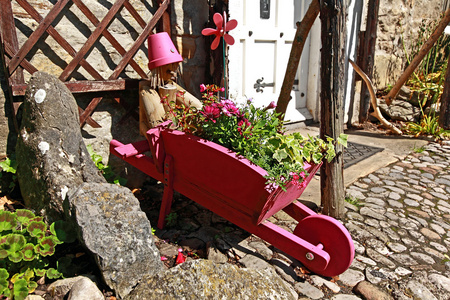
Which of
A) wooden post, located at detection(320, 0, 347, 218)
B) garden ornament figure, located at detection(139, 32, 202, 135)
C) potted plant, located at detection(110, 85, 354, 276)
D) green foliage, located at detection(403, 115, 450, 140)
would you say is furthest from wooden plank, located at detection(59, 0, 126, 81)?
green foliage, located at detection(403, 115, 450, 140)

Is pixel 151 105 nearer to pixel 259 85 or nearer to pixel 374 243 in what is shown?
pixel 259 85

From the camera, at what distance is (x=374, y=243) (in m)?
2.59

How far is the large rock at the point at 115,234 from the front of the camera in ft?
5.95

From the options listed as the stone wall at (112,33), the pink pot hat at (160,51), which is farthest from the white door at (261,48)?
the pink pot hat at (160,51)

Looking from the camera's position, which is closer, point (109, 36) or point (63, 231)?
point (63, 231)

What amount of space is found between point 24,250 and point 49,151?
724 millimetres

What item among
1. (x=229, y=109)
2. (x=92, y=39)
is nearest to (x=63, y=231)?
(x=229, y=109)

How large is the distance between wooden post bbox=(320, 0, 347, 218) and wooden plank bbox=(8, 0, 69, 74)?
6.56 ft

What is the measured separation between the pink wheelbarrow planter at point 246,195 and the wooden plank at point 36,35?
1.04 m

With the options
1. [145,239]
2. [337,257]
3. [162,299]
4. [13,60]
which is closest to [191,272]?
[162,299]

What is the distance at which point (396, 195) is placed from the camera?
11.0 feet

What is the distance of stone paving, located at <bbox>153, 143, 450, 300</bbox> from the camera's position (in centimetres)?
214

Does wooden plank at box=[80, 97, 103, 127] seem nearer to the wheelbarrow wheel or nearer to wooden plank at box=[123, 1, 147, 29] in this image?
wooden plank at box=[123, 1, 147, 29]

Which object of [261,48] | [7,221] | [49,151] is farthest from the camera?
[261,48]
